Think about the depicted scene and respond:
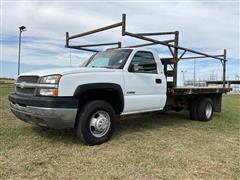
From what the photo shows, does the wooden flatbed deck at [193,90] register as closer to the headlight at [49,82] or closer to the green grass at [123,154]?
the green grass at [123,154]

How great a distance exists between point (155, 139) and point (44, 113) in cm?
239

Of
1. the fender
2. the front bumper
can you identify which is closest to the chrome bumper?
the front bumper

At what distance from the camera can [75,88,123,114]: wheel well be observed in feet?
17.2

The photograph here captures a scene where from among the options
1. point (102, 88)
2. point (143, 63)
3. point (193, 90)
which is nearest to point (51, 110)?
point (102, 88)

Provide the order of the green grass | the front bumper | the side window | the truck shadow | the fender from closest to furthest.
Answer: the green grass
the front bumper
the fender
the truck shadow
the side window

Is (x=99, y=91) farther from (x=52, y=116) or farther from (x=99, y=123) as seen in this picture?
(x=52, y=116)

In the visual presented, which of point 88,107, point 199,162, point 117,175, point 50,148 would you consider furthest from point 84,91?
point 199,162

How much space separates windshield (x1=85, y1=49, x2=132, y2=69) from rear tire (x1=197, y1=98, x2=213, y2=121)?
360cm

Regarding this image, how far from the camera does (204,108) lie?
8664 mm

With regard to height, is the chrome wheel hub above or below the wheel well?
below

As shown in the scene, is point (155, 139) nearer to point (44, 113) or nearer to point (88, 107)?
point (88, 107)

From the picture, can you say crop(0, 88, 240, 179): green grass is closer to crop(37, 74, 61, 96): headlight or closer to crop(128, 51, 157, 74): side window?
crop(37, 74, 61, 96): headlight

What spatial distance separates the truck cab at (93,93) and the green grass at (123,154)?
45cm

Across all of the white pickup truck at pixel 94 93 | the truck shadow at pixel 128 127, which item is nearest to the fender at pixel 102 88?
the white pickup truck at pixel 94 93
